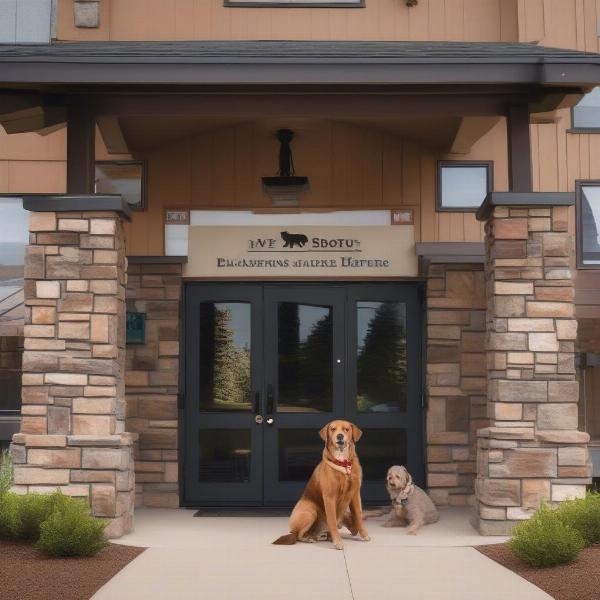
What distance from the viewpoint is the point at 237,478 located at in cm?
1138

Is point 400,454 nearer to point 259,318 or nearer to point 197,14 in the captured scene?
point 259,318

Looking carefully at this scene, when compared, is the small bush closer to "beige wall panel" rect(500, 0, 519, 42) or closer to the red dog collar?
the red dog collar

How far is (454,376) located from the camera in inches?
443

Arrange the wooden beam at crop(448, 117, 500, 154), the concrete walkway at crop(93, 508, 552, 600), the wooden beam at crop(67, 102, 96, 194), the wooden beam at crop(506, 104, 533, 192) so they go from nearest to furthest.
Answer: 1. the concrete walkway at crop(93, 508, 552, 600)
2. the wooden beam at crop(67, 102, 96, 194)
3. the wooden beam at crop(506, 104, 533, 192)
4. the wooden beam at crop(448, 117, 500, 154)

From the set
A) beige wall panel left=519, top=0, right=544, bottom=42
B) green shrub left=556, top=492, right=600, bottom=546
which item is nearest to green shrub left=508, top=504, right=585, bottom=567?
green shrub left=556, top=492, right=600, bottom=546

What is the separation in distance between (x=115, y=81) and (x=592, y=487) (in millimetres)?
6433

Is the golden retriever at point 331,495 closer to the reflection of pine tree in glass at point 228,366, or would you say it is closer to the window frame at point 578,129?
the reflection of pine tree in glass at point 228,366

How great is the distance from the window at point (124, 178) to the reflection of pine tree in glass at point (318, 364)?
7.80 feet

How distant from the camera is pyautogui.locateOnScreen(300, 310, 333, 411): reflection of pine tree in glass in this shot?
11.5 m

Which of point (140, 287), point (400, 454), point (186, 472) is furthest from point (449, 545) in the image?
point (140, 287)

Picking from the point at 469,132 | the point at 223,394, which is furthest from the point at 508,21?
the point at 223,394

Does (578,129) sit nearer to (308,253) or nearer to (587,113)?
(587,113)

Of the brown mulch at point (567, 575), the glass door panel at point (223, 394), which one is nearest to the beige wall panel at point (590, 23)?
→ the glass door panel at point (223, 394)

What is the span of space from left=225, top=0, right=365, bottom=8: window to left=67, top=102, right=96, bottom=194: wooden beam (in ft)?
10.7
